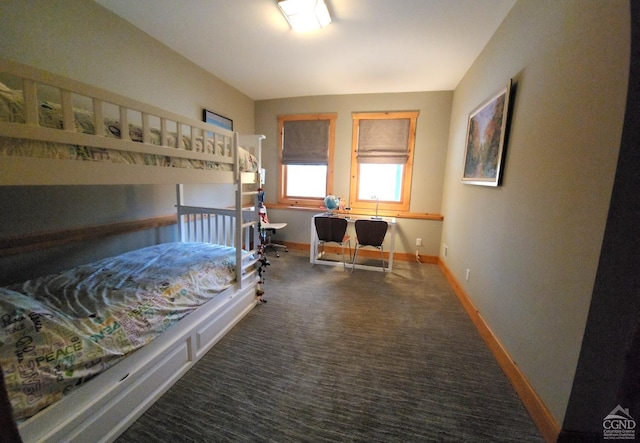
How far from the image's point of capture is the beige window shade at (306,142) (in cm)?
392

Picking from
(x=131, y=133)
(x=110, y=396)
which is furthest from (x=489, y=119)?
(x=110, y=396)

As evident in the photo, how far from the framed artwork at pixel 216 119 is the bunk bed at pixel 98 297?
1285 mm

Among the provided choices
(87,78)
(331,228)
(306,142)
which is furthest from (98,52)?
(331,228)

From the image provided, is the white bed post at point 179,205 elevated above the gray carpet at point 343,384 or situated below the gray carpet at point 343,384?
above

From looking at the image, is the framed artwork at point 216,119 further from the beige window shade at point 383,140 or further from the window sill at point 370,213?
the beige window shade at point 383,140

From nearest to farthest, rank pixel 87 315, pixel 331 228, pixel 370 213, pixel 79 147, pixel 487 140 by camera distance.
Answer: pixel 79 147
pixel 87 315
pixel 487 140
pixel 331 228
pixel 370 213

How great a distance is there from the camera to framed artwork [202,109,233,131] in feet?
9.86

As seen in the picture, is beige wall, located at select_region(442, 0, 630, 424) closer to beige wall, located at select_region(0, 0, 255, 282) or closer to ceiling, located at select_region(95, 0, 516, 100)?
ceiling, located at select_region(95, 0, 516, 100)

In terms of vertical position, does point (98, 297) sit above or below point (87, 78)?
below

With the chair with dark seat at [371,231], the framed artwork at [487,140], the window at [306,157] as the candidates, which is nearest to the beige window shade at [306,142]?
the window at [306,157]

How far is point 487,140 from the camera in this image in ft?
6.90

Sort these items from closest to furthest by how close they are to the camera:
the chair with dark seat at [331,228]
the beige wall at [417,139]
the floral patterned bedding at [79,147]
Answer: the floral patterned bedding at [79,147], the chair with dark seat at [331,228], the beige wall at [417,139]

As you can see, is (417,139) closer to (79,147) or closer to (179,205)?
(179,205)

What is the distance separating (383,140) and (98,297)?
3686 mm
